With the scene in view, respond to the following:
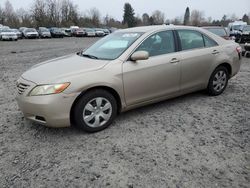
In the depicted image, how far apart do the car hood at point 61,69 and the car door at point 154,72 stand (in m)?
0.52

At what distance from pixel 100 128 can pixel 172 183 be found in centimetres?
153

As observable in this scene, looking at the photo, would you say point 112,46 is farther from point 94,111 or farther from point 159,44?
point 94,111

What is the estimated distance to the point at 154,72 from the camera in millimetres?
4078

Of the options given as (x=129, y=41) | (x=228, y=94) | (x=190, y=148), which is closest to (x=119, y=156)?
(x=190, y=148)

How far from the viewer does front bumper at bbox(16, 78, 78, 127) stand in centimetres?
330

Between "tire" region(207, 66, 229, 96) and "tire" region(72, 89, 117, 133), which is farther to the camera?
"tire" region(207, 66, 229, 96)

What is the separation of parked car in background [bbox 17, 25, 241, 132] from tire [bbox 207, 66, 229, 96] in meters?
0.02

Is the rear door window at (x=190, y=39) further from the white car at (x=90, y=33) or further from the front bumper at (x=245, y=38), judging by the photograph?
the white car at (x=90, y=33)

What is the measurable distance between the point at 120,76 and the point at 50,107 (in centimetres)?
114

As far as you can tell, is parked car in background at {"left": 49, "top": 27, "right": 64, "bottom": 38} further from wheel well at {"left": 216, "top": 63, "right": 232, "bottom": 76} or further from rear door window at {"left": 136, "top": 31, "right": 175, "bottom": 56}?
rear door window at {"left": 136, "top": 31, "right": 175, "bottom": 56}

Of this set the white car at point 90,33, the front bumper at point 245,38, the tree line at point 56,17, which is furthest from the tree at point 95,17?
the front bumper at point 245,38

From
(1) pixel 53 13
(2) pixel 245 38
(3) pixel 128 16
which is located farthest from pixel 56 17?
(2) pixel 245 38

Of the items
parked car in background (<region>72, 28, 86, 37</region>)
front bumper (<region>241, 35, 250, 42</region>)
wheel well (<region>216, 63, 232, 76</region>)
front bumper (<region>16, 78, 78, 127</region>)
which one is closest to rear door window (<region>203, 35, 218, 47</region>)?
wheel well (<region>216, 63, 232, 76</region>)

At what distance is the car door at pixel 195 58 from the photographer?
14.9 ft
